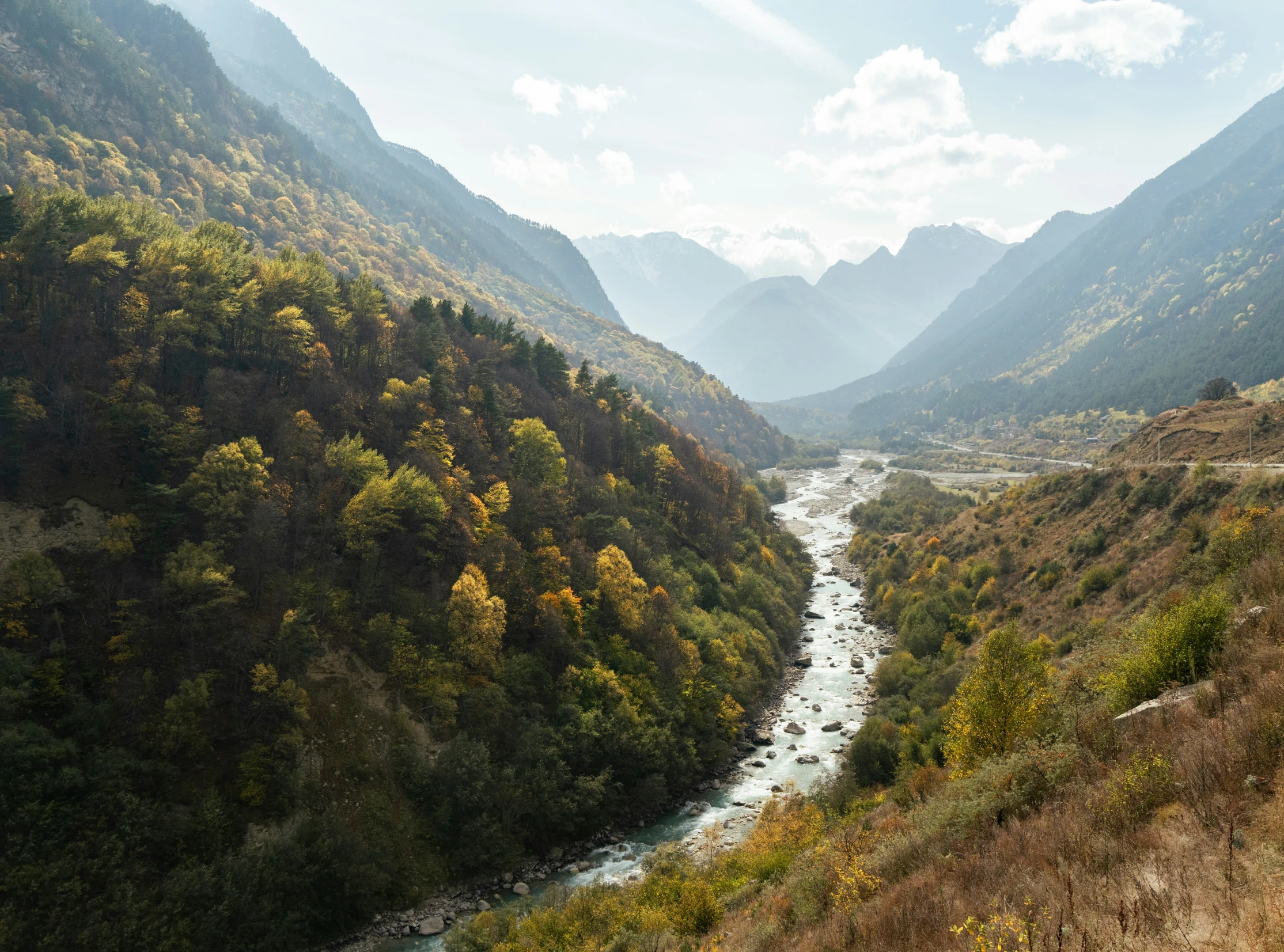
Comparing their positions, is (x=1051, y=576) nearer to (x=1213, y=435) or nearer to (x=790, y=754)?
(x=1213, y=435)

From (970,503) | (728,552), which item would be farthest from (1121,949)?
(970,503)

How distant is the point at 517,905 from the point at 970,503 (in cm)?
12587

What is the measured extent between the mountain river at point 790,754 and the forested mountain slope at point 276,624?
2847 mm

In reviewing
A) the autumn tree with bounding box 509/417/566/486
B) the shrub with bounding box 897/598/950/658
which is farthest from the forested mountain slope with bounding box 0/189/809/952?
the shrub with bounding box 897/598/950/658

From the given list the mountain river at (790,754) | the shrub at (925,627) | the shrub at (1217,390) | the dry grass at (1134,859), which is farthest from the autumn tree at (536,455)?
the shrub at (1217,390)

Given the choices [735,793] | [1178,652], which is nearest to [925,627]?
[735,793]

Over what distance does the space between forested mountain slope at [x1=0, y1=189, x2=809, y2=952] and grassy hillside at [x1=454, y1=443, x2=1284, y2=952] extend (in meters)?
12.9

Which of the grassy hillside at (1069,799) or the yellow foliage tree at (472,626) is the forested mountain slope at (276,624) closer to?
the yellow foliage tree at (472,626)

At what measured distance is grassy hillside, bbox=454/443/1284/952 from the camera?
11602mm

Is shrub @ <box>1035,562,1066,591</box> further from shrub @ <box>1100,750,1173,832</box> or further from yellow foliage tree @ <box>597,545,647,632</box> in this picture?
shrub @ <box>1100,750,1173,832</box>

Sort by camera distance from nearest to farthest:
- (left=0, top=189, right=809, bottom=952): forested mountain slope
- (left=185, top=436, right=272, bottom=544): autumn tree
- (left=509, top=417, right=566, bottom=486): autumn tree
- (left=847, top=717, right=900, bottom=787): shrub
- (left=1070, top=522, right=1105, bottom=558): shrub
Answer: (left=0, top=189, right=809, bottom=952): forested mountain slope < (left=847, top=717, right=900, bottom=787): shrub < (left=185, top=436, right=272, bottom=544): autumn tree < (left=1070, top=522, right=1105, bottom=558): shrub < (left=509, top=417, right=566, bottom=486): autumn tree

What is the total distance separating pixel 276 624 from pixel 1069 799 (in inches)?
1877

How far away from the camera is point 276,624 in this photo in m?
46.1

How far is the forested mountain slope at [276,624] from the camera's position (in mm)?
36062
